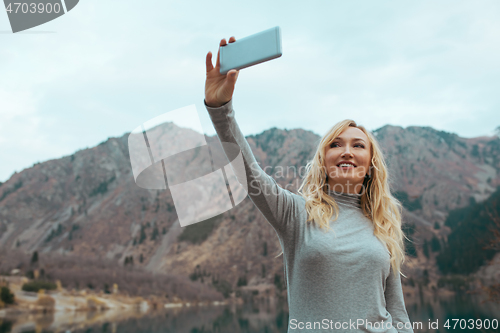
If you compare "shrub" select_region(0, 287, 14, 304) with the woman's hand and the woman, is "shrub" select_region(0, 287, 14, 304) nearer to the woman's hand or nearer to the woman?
the woman

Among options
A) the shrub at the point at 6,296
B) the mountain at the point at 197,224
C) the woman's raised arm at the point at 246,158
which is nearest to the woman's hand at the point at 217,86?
the woman's raised arm at the point at 246,158

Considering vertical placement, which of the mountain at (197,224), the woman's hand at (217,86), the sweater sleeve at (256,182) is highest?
the woman's hand at (217,86)

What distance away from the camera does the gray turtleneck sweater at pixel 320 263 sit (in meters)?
1.57

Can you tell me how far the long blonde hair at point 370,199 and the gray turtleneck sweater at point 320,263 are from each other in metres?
0.06

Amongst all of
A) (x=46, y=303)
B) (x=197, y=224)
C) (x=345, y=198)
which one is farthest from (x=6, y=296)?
(x=345, y=198)

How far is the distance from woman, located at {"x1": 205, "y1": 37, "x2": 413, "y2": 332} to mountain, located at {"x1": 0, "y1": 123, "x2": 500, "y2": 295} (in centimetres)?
8457

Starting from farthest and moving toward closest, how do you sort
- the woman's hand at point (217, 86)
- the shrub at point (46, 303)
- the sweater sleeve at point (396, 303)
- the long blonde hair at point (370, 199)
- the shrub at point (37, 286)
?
the shrub at point (37, 286), the shrub at point (46, 303), the sweater sleeve at point (396, 303), the long blonde hair at point (370, 199), the woman's hand at point (217, 86)

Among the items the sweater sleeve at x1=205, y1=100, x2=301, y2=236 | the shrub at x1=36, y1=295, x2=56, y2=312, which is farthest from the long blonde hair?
the shrub at x1=36, y1=295, x2=56, y2=312

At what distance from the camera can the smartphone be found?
1.32 metres

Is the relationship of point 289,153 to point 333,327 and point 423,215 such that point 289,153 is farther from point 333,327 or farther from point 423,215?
point 333,327

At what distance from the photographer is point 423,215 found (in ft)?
350

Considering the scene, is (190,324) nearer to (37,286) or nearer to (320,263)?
(37,286)

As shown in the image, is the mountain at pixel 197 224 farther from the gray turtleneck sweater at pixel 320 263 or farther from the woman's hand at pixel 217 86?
the woman's hand at pixel 217 86

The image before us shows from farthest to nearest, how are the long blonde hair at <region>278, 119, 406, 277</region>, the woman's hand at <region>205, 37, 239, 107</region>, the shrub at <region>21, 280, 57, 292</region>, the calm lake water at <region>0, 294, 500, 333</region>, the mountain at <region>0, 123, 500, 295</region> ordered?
1. the mountain at <region>0, 123, 500, 295</region>
2. the shrub at <region>21, 280, 57, 292</region>
3. the calm lake water at <region>0, 294, 500, 333</region>
4. the long blonde hair at <region>278, 119, 406, 277</region>
5. the woman's hand at <region>205, 37, 239, 107</region>
